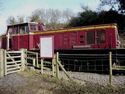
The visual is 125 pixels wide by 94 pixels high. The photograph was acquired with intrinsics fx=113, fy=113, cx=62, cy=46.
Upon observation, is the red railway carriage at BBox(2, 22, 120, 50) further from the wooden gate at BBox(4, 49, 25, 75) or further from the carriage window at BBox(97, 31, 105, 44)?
the wooden gate at BBox(4, 49, 25, 75)

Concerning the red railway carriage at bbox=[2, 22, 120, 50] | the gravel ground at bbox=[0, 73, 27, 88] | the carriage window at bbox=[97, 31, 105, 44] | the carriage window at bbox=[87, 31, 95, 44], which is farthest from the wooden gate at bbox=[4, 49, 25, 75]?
the carriage window at bbox=[97, 31, 105, 44]

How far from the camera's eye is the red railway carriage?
7.17 m

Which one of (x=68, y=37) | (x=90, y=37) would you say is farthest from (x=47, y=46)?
(x=90, y=37)

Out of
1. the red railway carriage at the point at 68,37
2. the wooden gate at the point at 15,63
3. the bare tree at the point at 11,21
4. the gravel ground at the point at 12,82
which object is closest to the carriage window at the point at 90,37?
the red railway carriage at the point at 68,37

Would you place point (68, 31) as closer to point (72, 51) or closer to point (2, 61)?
point (72, 51)

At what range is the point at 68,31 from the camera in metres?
8.25

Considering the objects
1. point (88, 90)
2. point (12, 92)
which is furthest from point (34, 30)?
point (88, 90)

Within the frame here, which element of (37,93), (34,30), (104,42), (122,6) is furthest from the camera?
(122,6)

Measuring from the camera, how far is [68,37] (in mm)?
8234

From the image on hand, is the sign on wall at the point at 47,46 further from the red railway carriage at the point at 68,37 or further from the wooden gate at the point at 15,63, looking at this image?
the red railway carriage at the point at 68,37

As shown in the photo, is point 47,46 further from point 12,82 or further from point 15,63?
point 15,63

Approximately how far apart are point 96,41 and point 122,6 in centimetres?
1106

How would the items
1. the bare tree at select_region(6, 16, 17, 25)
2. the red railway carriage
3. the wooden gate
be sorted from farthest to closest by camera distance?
the bare tree at select_region(6, 16, 17, 25) → the red railway carriage → the wooden gate

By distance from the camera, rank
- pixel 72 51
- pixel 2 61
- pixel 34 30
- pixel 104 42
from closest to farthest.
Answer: pixel 2 61, pixel 104 42, pixel 72 51, pixel 34 30
